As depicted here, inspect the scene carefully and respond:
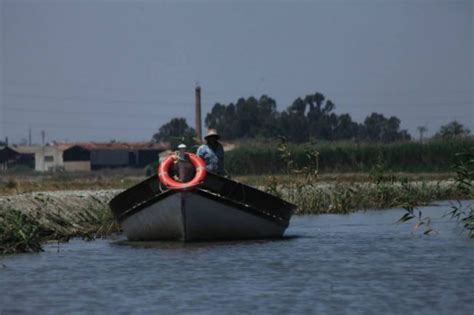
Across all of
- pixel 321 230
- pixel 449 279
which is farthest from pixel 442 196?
pixel 449 279

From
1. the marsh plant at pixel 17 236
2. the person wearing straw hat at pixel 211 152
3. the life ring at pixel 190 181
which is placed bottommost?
the marsh plant at pixel 17 236

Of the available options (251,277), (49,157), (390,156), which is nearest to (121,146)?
(49,157)

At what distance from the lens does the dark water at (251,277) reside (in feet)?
50.5

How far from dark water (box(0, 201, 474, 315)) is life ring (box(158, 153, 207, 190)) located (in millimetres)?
1103

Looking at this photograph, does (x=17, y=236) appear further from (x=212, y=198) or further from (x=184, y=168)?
(x=212, y=198)

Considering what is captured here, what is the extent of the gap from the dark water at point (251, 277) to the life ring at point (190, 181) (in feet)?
3.62

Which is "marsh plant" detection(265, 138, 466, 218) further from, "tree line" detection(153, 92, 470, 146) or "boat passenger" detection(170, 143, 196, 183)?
"tree line" detection(153, 92, 470, 146)

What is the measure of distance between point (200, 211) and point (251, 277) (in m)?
5.11

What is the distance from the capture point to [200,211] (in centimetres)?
2311

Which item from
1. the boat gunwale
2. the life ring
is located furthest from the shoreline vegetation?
the life ring

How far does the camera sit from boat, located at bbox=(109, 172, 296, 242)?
75.5ft

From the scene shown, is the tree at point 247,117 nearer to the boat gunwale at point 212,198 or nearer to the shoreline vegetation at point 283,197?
the shoreline vegetation at point 283,197

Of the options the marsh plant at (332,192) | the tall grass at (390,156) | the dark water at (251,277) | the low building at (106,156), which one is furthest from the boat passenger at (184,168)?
the low building at (106,156)

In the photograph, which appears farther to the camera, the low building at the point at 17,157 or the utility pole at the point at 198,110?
the low building at the point at 17,157
